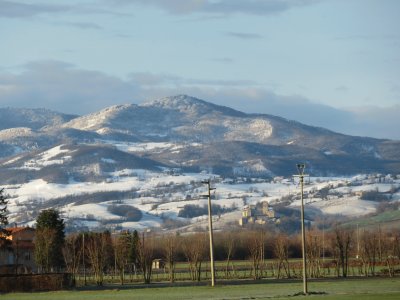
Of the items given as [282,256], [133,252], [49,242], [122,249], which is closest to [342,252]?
[282,256]

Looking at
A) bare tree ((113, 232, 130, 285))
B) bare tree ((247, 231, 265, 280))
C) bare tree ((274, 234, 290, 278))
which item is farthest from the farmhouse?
bare tree ((274, 234, 290, 278))

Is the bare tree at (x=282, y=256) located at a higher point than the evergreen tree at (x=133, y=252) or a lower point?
lower

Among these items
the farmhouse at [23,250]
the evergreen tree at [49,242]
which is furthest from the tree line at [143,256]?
the farmhouse at [23,250]

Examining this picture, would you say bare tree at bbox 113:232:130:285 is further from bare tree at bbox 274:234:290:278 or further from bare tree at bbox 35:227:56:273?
bare tree at bbox 274:234:290:278

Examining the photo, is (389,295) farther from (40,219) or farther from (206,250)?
(206,250)

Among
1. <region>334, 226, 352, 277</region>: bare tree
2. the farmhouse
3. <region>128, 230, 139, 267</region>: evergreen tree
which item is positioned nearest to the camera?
<region>334, 226, 352, 277</region>: bare tree

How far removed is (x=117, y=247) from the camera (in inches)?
5595

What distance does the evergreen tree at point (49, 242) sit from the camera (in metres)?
138

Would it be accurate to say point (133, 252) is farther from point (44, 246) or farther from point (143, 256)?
point (143, 256)

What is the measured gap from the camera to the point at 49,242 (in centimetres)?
13650

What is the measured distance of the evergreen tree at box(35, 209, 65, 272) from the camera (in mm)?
137625

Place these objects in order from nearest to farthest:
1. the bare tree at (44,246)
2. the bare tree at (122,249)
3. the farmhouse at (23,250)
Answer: the bare tree at (122,249)
the bare tree at (44,246)
the farmhouse at (23,250)

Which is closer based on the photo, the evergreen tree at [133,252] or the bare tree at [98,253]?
the bare tree at [98,253]

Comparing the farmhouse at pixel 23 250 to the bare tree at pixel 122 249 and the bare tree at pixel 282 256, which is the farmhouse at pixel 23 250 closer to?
the bare tree at pixel 122 249
